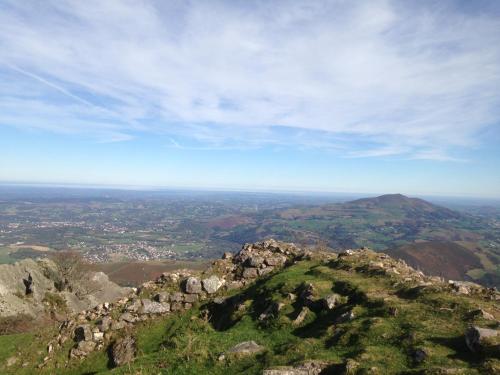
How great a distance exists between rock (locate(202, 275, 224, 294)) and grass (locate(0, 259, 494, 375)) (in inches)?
104

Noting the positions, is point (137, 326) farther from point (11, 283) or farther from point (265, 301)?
point (11, 283)

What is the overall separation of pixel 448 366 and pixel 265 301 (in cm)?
1405

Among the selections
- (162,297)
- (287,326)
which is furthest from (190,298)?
(287,326)

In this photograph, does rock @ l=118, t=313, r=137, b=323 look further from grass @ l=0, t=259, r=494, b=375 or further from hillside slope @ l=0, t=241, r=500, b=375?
grass @ l=0, t=259, r=494, b=375

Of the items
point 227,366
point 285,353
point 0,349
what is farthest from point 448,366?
point 0,349

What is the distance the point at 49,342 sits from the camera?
26594 millimetres

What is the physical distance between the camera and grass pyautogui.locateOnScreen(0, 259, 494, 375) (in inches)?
600

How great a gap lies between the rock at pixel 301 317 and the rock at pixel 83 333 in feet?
51.1

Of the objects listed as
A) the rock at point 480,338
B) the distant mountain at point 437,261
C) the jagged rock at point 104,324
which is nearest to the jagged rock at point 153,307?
the jagged rock at point 104,324

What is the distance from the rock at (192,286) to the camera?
3082 centimetres

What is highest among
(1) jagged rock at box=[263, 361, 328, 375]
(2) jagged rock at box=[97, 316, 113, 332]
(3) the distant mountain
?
(1) jagged rock at box=[263, 361, 328, 375]

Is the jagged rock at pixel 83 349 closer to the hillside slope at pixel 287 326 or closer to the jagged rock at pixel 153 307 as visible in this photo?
the hillside slope at pixel 287 326

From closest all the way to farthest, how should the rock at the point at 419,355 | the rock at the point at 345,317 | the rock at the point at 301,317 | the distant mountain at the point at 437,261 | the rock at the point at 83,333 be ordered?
the rock at the point at 419,355, the rock at the point at 345,317, the rock at the point at 301,317, the rock at the point at 83,333, the distant mountain at the point at 437,261

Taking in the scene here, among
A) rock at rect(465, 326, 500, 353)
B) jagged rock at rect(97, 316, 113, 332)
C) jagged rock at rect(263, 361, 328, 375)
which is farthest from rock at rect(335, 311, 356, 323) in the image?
jagged rock at rect(97, 316, 113, 332)
